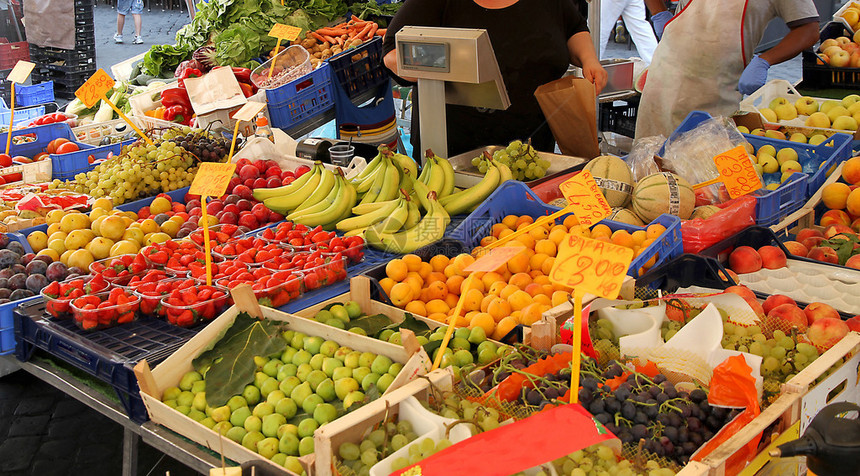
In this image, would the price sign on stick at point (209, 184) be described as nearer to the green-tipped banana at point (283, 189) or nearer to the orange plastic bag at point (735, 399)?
the green-tipped banana at point (283, 189)

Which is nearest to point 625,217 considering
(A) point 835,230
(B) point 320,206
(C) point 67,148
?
(A) point 835,230

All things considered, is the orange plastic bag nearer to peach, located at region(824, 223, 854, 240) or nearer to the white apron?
peach, located at region(824, 223, 854, 240)

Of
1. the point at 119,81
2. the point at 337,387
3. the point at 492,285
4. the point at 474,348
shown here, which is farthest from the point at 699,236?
the point at 119,81

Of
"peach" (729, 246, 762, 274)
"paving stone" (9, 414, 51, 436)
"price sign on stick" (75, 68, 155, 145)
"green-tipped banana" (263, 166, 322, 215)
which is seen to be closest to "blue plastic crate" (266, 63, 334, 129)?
"price sign on stick" (75, 68, 155, 145)

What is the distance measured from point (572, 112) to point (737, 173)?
2.79 ft

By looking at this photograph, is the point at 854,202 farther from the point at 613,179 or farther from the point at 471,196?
the point at 471,196

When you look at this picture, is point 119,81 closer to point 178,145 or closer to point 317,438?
point 178,145

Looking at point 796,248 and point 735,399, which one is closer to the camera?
point 735,399

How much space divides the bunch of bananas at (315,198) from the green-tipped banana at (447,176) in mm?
371

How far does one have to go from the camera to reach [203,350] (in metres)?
1.92

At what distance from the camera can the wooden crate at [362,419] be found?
1361 mm

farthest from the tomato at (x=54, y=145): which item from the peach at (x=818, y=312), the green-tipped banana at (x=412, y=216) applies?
the peach at (x=818, y=312)

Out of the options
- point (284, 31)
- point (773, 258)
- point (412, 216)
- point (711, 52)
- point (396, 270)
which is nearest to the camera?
point (396, 270)

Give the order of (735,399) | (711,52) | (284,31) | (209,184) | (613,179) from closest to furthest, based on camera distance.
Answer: (735,399), (209,184), (613,179), (711,52), (284,31)
